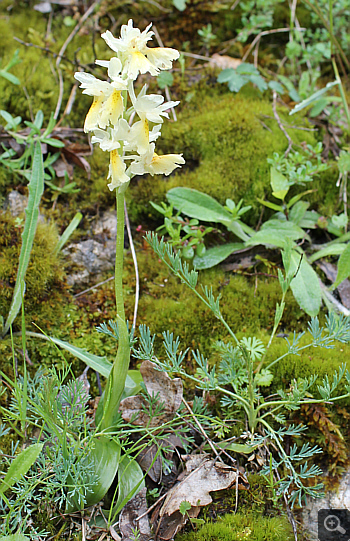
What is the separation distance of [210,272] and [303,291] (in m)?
0.51

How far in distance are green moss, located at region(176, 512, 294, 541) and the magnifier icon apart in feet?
0.53

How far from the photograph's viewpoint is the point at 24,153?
95.3 inches

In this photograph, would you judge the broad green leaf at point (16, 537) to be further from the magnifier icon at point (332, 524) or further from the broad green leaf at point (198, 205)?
the broad green leaf at point (198, 205)

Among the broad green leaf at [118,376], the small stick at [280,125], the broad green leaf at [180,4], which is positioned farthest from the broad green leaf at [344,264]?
the broad green leaf at [180,4]

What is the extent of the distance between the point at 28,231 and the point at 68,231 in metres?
0.35

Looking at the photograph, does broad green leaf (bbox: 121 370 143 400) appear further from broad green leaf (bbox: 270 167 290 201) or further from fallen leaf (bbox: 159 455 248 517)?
broad green leaf (bbox: 270 167 290 201)

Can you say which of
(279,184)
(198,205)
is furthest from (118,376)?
(279,184)

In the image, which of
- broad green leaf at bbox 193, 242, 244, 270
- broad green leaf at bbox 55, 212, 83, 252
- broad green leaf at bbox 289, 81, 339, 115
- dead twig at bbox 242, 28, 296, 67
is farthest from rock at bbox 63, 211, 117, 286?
dead twig at bbox 242, 28, 296, 67

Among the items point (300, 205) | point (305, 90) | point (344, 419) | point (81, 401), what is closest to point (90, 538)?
point (81, 401)

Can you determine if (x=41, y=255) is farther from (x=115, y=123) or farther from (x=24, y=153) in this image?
(x=115, y=123)

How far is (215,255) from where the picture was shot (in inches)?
91.2

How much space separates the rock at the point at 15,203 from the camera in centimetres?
233

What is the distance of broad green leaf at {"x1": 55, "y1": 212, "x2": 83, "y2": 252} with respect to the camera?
2.21 m

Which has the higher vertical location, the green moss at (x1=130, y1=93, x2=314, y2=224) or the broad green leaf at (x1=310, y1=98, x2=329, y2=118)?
the broad green leaf at (x1=310, y1=98, x2=329, y2=118)
